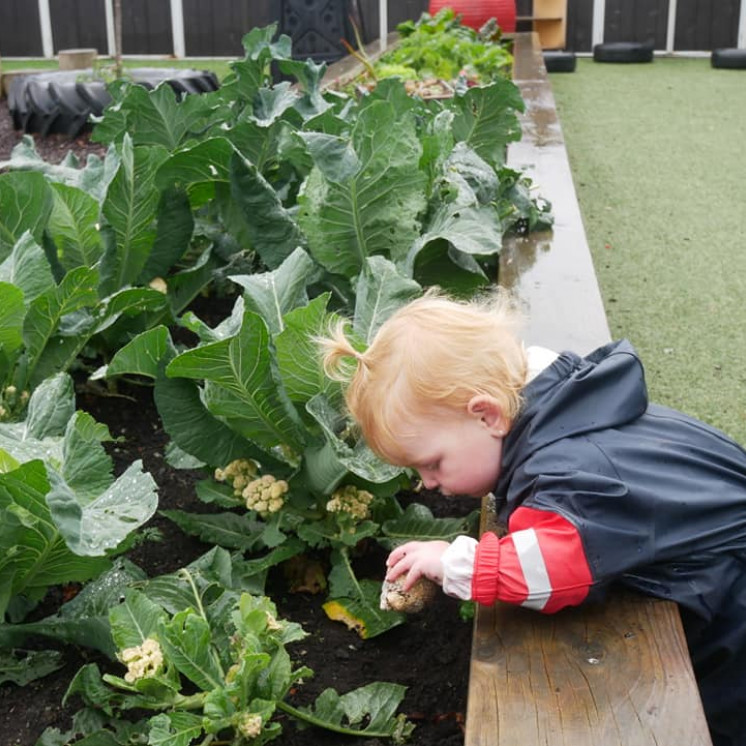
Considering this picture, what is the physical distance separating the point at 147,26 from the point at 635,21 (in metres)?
6.36

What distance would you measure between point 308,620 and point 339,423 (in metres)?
0.38

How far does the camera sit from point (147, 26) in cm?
1569

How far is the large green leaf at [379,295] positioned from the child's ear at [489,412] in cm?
45

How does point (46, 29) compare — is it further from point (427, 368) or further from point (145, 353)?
point (427, 368)

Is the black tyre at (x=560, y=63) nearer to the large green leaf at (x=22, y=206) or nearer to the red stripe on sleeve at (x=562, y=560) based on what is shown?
the large green leaf at (x=22, y=206)

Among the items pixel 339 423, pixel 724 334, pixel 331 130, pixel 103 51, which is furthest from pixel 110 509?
pixel 103 51

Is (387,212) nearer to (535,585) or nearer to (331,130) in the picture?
(331,130)

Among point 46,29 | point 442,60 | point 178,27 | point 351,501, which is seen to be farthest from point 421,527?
point 46,29

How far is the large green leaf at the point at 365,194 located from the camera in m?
2.59

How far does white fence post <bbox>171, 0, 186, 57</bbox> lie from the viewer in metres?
15.5

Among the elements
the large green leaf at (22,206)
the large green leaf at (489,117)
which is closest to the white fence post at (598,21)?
the large green leaf at (489,117)

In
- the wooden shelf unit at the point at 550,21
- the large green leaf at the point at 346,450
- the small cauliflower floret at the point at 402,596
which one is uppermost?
the large green leaf at the point at 346,450

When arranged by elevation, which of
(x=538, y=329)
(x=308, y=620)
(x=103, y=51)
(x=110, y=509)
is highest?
(x=110, y=509)

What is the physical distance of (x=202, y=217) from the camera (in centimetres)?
358
